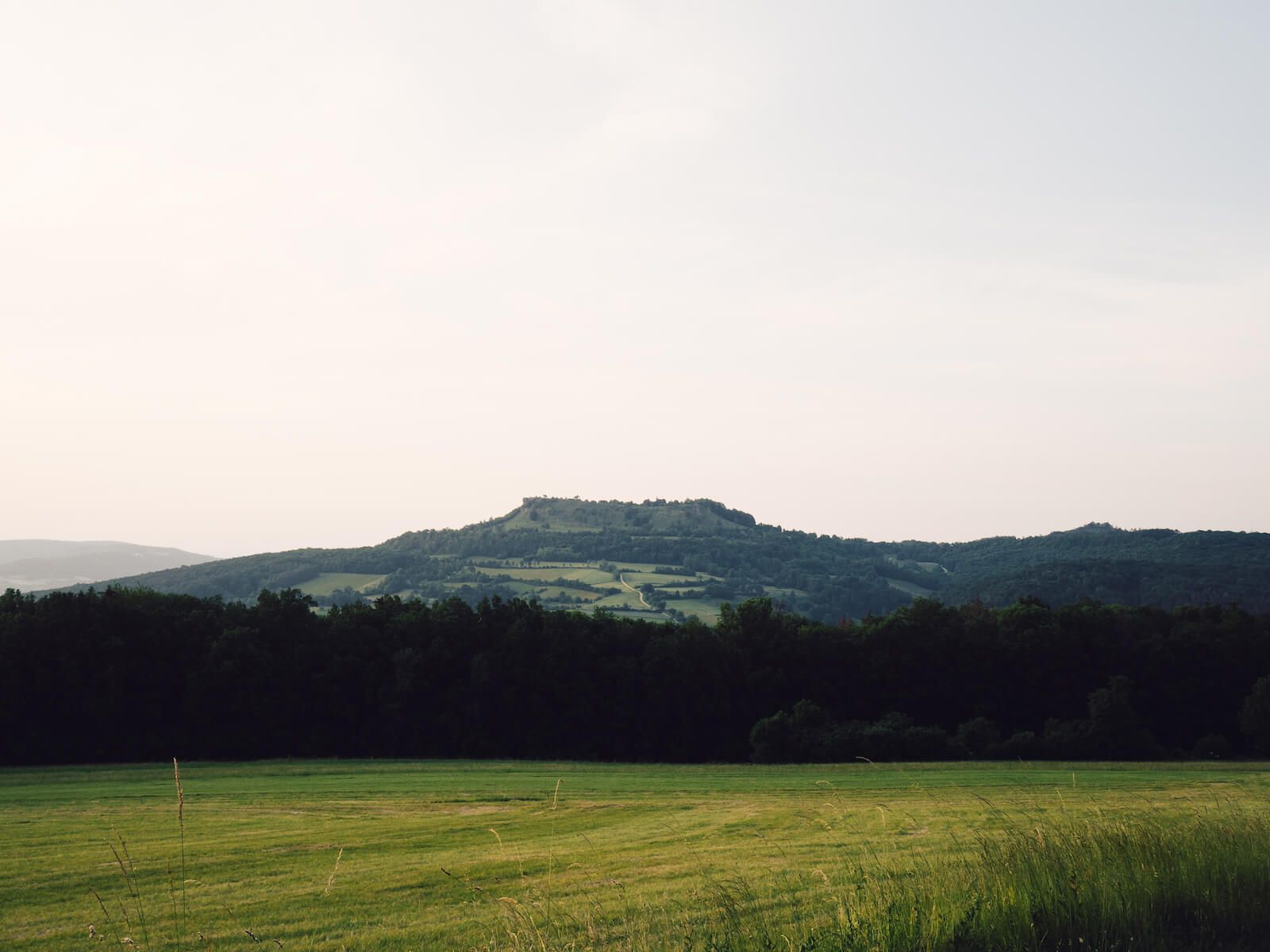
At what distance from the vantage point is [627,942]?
6.71 meters

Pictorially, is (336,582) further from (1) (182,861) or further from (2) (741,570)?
(1) (182,861)

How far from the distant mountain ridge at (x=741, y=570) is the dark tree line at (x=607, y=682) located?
1753 inches

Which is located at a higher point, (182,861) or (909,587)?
(182,861)

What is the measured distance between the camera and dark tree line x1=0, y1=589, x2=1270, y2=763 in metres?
44.8

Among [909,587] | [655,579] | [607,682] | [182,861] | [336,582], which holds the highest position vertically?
[336,582]

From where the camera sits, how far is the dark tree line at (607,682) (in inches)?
1763

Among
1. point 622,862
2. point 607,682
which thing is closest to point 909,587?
point 607,682

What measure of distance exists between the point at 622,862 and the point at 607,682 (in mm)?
36530

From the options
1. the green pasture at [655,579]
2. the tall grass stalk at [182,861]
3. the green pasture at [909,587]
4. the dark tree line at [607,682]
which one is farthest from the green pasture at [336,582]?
the tall grass stalk at [182,861]

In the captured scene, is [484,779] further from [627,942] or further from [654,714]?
[627,942]

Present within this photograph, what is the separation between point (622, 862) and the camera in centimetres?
1443

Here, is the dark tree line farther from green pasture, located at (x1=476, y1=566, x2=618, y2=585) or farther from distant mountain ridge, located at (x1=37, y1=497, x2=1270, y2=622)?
green pasture, located at (x1=476, y1=566, x2=618, y2=585)

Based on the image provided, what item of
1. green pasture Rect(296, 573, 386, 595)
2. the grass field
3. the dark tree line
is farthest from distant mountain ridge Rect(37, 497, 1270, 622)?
the grass field

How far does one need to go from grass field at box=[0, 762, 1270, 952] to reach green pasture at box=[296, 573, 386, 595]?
104 metres
